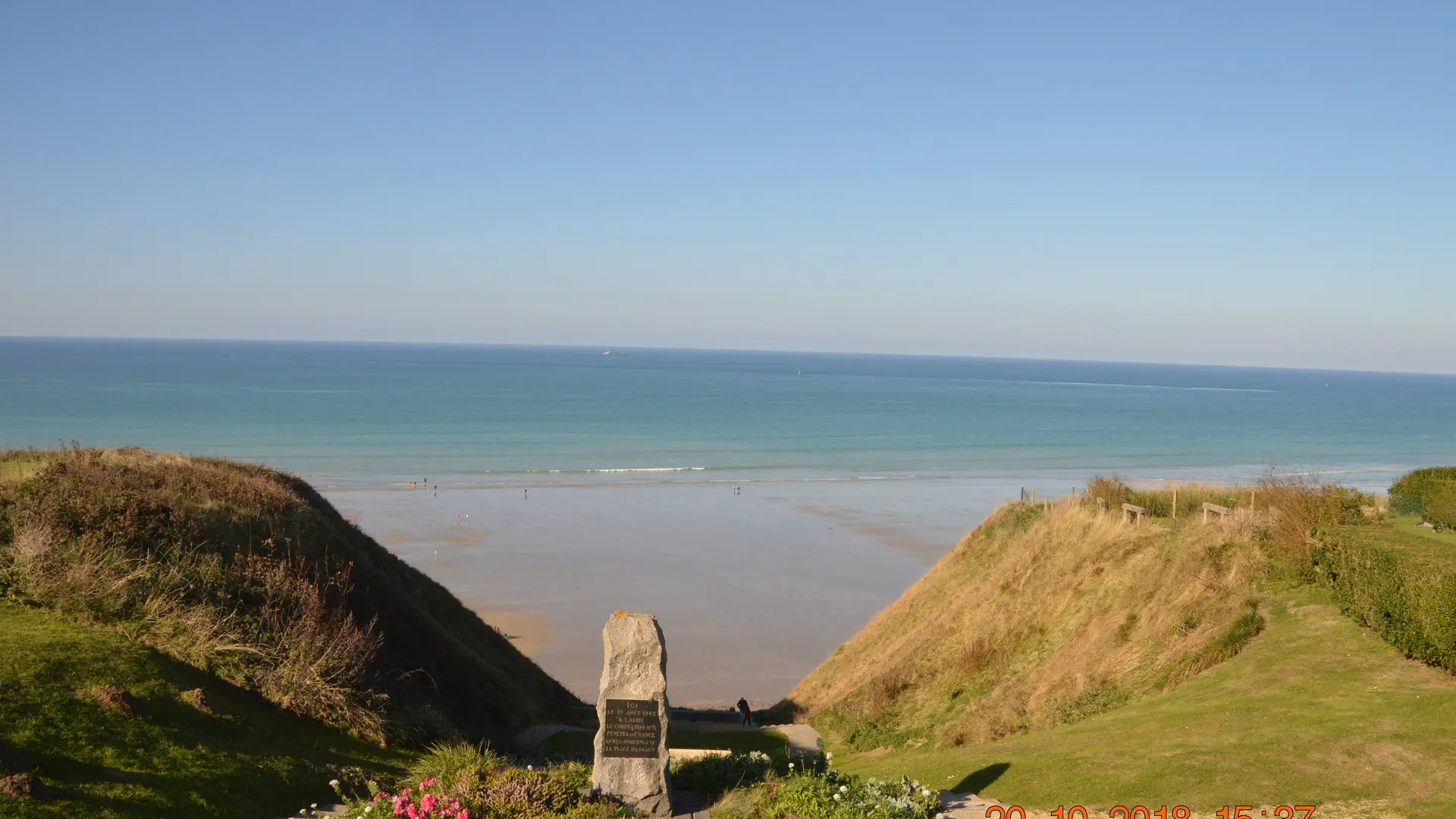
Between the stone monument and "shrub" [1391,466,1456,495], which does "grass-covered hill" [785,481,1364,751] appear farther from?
the stone monument

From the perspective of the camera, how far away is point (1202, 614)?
56.2 ft

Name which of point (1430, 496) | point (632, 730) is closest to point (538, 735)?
point (632, 730)

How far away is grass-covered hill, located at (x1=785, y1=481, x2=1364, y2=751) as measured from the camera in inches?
657

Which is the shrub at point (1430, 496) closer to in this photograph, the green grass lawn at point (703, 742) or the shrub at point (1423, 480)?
the shrub at point (1423, 480)

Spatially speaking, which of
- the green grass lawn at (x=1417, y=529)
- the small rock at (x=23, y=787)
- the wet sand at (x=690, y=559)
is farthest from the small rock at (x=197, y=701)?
the green grass lawn at (x=1417, y=529)

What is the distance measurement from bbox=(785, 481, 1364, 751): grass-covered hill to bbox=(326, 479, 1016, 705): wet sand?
5.76m

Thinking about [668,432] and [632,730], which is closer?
[632,730]

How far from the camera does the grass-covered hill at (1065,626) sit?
16.7 m

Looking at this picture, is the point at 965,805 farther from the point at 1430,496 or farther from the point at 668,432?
the point at 668,432

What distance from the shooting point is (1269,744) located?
1132cm

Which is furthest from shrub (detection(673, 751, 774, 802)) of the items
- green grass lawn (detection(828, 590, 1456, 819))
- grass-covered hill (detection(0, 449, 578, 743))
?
grass-covered hill (detection(0, 449, 578, 743))

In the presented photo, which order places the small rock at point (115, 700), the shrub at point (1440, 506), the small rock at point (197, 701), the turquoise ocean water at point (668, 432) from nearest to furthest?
the small rock at point (115, 700), the small rock at point (197, 701), the shrub at point (1440, 506), the turquoise ocean water at point (668, 432)

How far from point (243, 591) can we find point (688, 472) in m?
56.0
